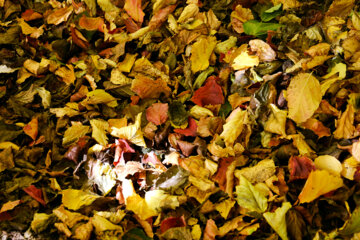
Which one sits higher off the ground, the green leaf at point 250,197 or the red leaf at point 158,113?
the red leaf at point 158,113

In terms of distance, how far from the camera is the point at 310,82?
1122 millimetres

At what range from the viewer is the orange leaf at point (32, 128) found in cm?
129

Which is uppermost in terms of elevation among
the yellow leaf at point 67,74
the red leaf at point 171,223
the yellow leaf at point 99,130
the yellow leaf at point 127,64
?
the yellow leaf at point 127,64

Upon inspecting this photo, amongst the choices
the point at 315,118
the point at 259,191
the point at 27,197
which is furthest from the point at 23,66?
the point at 315,118

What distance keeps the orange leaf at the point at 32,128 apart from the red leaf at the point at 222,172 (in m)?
0.79

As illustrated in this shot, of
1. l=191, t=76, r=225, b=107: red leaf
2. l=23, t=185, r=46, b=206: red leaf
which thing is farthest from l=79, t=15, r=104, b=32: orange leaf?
l=23, t=185, r=46, b=206: red leaf

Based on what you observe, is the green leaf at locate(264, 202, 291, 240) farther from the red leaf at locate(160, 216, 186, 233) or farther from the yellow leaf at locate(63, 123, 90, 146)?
the yellow leaf at locate(63, 123, 90, 146)

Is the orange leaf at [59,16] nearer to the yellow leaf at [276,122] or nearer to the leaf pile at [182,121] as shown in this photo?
the leaf pile at [182,121]

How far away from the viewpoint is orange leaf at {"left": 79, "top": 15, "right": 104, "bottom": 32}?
144 centimetres

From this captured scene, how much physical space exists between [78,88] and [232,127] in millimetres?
732

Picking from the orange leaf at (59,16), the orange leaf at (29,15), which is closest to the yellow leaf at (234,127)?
the orange leaf at (59,16)

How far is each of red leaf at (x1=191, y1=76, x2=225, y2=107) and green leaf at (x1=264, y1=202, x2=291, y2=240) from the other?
468 mm

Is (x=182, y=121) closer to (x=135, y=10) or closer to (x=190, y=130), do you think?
(x=190, y=130)

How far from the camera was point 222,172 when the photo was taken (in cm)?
113
